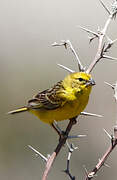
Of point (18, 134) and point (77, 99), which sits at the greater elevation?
point (77, 99)

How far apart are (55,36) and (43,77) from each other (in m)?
2.71

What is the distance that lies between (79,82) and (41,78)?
4317mm

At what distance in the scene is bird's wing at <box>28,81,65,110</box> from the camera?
475 cm

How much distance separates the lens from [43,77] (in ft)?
29.0

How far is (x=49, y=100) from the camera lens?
188 inches

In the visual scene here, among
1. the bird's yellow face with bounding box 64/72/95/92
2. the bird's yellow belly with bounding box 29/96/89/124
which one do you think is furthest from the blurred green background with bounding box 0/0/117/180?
the bird's yellow face with bounding box 64/72/95/92

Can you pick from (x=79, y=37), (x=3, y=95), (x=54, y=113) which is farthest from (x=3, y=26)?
(x=54, y=113)

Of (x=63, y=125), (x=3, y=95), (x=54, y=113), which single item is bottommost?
(x=63, y=125)

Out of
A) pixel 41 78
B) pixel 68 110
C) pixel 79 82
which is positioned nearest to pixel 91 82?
pixel 79 82

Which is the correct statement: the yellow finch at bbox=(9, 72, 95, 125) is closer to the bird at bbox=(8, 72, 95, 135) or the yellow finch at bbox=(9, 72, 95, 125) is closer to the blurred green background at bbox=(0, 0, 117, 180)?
the bird at bbox=(8, 72, 95, 135)

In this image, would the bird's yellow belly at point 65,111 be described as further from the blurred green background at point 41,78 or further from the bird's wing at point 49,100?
the blurred green background at point 41,78

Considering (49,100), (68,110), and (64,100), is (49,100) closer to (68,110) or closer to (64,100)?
(64,100)

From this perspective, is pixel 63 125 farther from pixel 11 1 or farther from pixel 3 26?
pixel 11 1

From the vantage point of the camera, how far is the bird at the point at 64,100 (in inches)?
177
